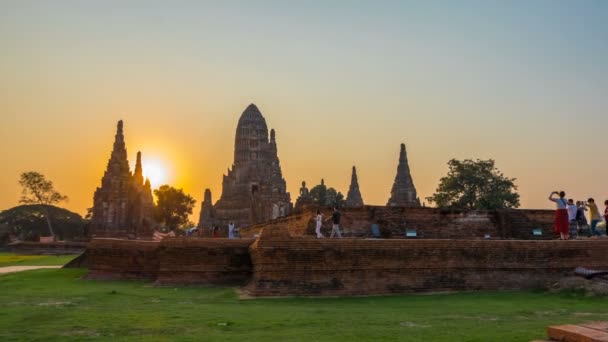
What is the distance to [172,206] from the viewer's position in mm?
78125

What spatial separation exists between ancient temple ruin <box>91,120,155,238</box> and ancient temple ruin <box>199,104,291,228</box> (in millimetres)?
8785

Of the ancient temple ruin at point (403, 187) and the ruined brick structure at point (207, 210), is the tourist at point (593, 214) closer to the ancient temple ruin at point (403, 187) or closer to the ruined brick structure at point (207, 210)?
the ancient temple ruin at point (403, 187)

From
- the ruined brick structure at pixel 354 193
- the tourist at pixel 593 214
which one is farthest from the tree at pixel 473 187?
the tourist at pixel 593 214

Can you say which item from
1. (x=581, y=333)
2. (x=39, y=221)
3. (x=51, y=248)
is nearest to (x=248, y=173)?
(x=39, y=221)

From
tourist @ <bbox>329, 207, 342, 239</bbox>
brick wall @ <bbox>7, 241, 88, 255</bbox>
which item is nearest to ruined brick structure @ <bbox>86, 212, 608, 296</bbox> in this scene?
tourist @ <bbox>329, 207, 342, 239</bbox>

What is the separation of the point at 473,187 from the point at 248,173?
2669 centimetres

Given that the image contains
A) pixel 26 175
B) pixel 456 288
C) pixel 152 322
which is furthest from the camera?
pixel 26 175

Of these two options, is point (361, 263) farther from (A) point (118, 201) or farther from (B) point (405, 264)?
(A) point (118, 201)

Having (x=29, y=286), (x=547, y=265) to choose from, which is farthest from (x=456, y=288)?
(x=29, y=286)

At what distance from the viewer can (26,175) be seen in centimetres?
6269

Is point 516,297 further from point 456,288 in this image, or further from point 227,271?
point 227,271

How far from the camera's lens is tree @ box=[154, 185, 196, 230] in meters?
77.0

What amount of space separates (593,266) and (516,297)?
2797mm

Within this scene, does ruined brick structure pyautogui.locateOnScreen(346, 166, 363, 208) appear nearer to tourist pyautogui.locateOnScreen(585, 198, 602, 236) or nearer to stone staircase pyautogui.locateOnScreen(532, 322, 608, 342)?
tourist pyautogui.locateOnScreen(585, 198, 602, 236)
